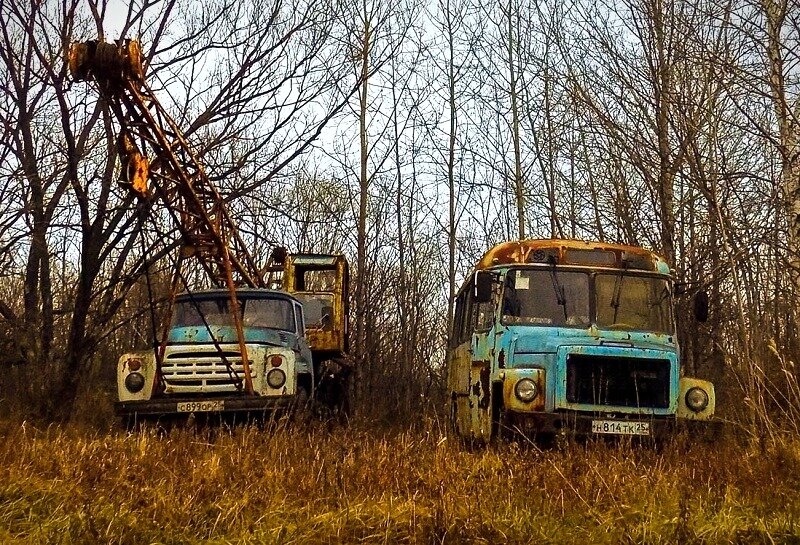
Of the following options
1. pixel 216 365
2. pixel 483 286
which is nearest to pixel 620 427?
pixel 483 286

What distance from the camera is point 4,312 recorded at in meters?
15.0

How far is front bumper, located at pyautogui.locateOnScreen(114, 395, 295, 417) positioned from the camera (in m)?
12.0

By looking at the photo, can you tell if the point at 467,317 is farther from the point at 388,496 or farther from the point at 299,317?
the point at 388,496

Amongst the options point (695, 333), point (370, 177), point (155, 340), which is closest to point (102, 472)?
point (155, 340)

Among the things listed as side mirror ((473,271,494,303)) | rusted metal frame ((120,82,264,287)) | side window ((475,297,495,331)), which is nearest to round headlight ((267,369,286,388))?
rusted metal frame ((120,82,264,287))

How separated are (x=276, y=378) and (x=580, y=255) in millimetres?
4296

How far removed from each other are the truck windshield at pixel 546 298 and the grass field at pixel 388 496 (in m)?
2.23

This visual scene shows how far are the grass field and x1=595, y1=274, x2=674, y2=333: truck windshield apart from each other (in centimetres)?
229

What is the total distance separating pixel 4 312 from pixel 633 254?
31.8 feet

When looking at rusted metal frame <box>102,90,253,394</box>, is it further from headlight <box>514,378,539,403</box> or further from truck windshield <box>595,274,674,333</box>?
truck windshield <box>595,274,674,333</box>

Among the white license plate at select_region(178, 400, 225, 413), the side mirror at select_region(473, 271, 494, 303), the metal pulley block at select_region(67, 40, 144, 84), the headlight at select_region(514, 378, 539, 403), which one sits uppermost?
the metal pulley block at select_region(67, 40, 144, 84)

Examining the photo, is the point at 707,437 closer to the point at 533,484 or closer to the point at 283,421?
the point at 533,484

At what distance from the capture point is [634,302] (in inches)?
434

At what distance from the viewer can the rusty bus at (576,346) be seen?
A: 10.1 metres
